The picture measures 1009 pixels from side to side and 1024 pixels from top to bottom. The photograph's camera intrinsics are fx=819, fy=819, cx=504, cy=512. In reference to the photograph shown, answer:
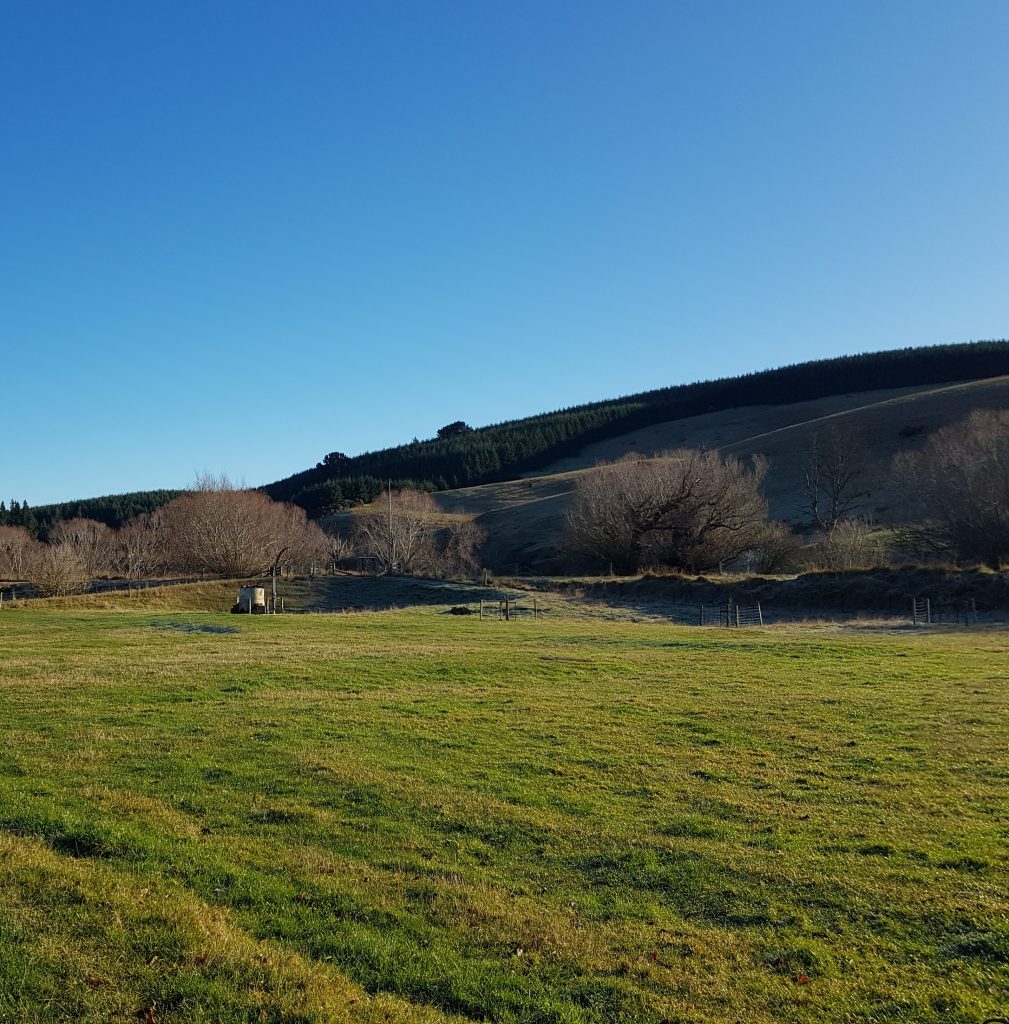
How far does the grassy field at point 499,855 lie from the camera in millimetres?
6020

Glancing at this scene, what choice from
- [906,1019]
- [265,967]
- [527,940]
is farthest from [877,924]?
[265,967]

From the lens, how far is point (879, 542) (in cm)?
7781

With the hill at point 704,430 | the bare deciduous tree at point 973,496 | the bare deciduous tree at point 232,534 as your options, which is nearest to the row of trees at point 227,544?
the bare deciduous tree at point 232,534

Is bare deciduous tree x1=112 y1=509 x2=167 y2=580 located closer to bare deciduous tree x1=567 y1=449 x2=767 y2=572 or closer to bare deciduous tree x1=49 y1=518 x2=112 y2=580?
bare deciduous tree x1=49 y1=518 x2=112 y2=580

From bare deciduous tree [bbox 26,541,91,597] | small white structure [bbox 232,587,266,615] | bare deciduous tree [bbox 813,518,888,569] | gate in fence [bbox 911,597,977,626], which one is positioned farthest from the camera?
bare deciduous tree [bbox 26,541,91,597]

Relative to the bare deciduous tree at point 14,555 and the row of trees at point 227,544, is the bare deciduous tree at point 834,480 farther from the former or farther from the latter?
the bare deciduous tree at point 14,555

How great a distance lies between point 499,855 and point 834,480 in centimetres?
10007

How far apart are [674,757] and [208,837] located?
781 centimetres

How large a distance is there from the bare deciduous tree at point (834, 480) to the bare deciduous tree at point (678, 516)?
20.6m

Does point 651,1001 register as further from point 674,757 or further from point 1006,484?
point 1006,484

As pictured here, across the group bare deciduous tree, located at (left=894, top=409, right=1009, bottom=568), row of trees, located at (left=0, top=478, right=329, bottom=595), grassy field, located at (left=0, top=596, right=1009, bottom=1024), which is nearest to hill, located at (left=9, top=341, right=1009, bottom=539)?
row of trees, located at (left=0, top=478, right=329, bottom=595)

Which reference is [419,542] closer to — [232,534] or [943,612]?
[232,534]

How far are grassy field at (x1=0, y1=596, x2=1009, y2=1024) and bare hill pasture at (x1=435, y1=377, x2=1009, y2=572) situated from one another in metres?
80.9

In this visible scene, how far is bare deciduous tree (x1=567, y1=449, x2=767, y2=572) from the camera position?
7769 cm
